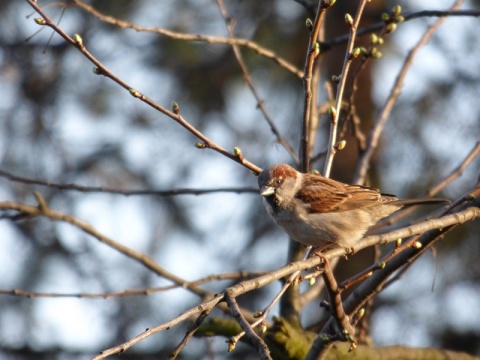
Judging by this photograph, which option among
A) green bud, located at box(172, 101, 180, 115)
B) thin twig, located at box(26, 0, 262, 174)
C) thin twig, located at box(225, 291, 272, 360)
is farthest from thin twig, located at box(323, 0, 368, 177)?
thin twig, located at box(225, 291, 272, 360)

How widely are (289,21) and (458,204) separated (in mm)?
5196

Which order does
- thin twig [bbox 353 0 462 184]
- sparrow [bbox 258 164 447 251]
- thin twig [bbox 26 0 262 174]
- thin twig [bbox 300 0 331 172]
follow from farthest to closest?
thin twig [bbox 353 0 462 184] → sparrow [bbox 258 164 447 251] → thin twig [bbox 300 0 331 172] → thin twig [bbox 26 0 262 174]

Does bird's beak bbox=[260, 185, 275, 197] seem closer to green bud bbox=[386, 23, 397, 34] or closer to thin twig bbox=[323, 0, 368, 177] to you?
thin twig bbox=[323, 0, 368, 177]

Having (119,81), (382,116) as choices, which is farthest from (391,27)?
(382,116)

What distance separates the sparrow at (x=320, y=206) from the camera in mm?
4160

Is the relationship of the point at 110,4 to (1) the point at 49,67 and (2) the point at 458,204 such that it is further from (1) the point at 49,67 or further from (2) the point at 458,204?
(2) the point at 458,204

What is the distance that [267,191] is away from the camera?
13.8 ft

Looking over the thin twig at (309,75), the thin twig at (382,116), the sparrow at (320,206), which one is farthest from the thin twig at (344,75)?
the thin twig at (382,116)

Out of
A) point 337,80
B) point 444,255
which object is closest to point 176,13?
point 444,255

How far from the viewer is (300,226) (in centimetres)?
414

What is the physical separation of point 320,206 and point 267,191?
379 millimetres

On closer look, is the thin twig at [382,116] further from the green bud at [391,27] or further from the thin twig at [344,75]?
the green bud at [391,27]

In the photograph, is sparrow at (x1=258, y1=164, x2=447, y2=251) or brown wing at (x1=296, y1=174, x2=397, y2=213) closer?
sparrow at (x1=258, y1=164, x2=447, y2=251)

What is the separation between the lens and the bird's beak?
4.20 m
